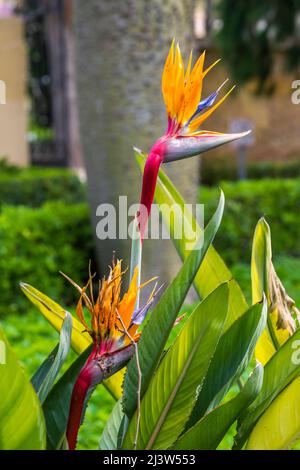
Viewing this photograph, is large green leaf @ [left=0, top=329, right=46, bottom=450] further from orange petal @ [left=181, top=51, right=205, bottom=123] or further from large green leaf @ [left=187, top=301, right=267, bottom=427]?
orange petal @ [left=181, top=51, right=205, bottom=123]

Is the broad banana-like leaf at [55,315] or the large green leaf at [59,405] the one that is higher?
the broad banana-like leaf at [55,315]

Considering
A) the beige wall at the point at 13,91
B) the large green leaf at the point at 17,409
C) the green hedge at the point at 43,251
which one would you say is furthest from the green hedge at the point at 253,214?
the beige wall at the point at 13,91

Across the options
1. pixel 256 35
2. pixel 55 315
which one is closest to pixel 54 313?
pixel 55 315

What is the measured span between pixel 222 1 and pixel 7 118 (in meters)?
2.97

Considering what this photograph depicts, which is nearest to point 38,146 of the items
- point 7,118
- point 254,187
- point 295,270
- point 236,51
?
point 7,118

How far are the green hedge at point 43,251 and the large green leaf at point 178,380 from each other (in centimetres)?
317

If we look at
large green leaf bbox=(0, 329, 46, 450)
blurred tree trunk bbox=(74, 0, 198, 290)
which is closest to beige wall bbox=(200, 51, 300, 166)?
blurred tree trunk bbox=(74, 0, 198, 290)

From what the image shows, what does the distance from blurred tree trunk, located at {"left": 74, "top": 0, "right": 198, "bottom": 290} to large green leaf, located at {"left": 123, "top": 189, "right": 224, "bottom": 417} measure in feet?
9.91

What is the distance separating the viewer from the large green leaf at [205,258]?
4.72 feet

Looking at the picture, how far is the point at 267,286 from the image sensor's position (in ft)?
4.69

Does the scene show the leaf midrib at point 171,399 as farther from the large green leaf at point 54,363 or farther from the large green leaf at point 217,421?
the large green leaf at point 54,363

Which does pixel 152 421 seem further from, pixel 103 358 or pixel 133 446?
pixel 103 358

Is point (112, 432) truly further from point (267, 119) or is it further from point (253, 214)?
point (267, 119)

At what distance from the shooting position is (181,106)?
1148mm
